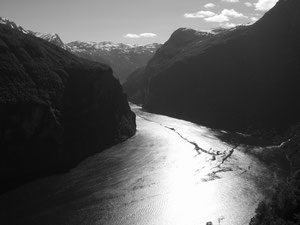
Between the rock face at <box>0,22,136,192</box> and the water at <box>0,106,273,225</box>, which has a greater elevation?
the rock face at <box>0,22,136,192</box>

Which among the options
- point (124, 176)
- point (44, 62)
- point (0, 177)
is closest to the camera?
point (0, 177)

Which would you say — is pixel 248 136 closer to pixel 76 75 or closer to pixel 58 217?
pixel 76 75

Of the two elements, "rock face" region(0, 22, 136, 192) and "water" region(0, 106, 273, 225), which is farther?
"rock face" region(0, 22, 136, 192)

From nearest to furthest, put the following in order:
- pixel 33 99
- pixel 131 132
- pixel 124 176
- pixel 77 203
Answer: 1. pixel 77 203
2. pixel 124 176
3. pixel 33 99
4. pixel 131 132

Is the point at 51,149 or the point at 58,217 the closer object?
the point at 58,217

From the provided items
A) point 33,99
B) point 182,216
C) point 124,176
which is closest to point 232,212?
point 182,216
